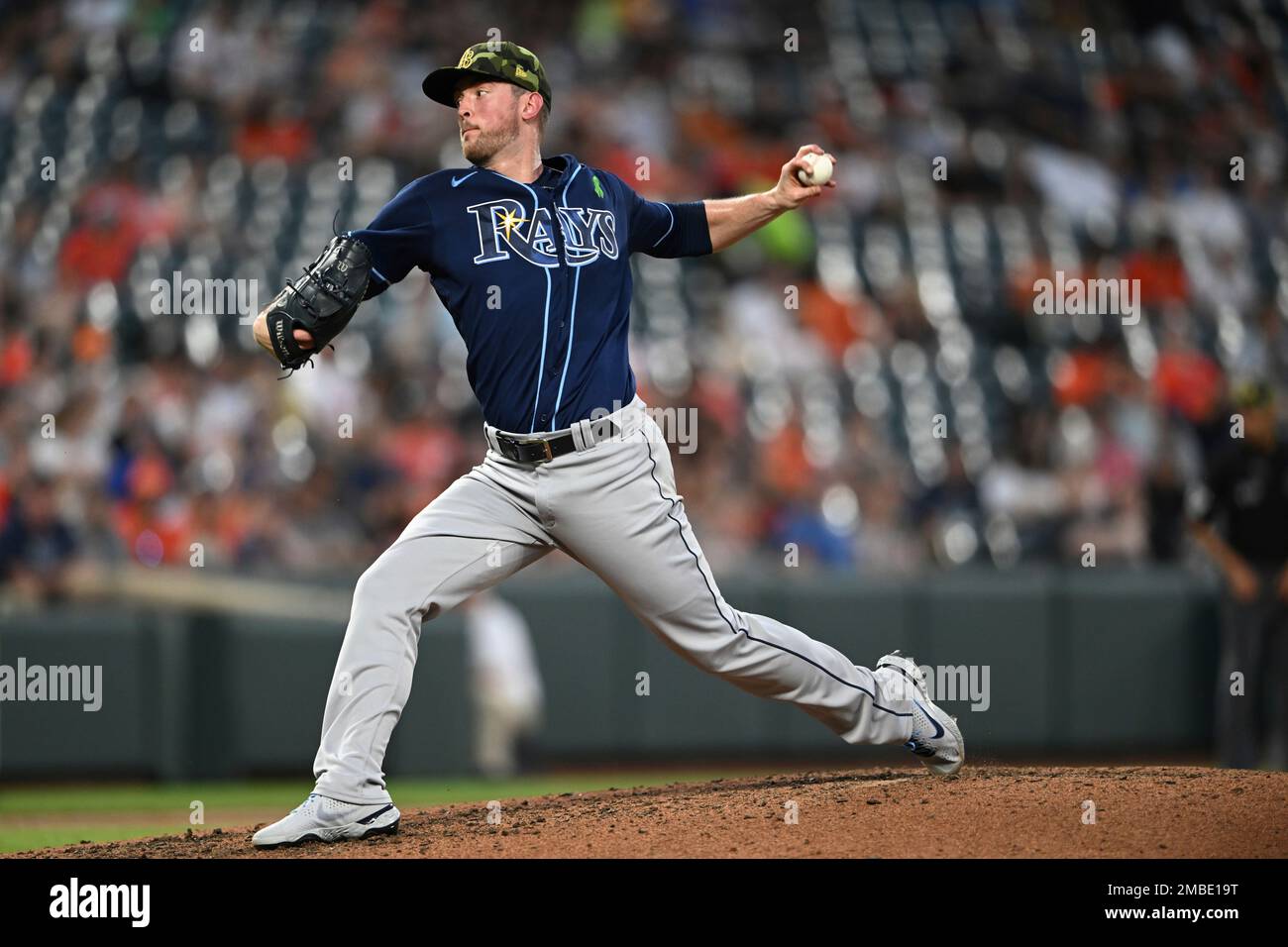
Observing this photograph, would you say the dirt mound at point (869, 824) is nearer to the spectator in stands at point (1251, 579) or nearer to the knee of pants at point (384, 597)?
the knee of pants at point (384, 597)

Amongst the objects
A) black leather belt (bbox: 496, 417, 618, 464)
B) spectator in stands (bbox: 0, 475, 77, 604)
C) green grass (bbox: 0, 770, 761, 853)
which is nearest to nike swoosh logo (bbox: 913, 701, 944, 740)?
black leather belt (bbox: 496, 417, 618, 464)

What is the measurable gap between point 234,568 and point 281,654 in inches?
23.9

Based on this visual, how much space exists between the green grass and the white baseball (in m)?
2.94

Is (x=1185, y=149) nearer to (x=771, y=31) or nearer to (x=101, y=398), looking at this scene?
(x=771, y=31)

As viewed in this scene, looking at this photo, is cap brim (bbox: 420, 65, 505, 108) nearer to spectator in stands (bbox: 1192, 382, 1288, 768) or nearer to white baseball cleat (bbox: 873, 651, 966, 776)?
white baseball cleat (bbox: 873, 651, 966, 776)

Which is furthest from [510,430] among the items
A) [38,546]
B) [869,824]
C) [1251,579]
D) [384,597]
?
[38,546]

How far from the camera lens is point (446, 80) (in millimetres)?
3873

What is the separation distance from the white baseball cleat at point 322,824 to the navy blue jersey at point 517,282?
0.98 meters

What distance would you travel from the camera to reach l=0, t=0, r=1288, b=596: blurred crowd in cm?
864

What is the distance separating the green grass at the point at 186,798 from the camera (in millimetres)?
6141

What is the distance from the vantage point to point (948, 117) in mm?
12125

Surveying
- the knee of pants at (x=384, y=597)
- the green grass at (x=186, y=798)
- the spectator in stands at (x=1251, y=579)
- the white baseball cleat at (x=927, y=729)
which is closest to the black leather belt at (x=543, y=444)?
the knee of pants at (x=384, y=597)

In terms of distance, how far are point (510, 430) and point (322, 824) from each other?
103 cm

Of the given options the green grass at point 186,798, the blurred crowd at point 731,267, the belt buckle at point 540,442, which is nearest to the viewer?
the belt buckle at point 540,442
